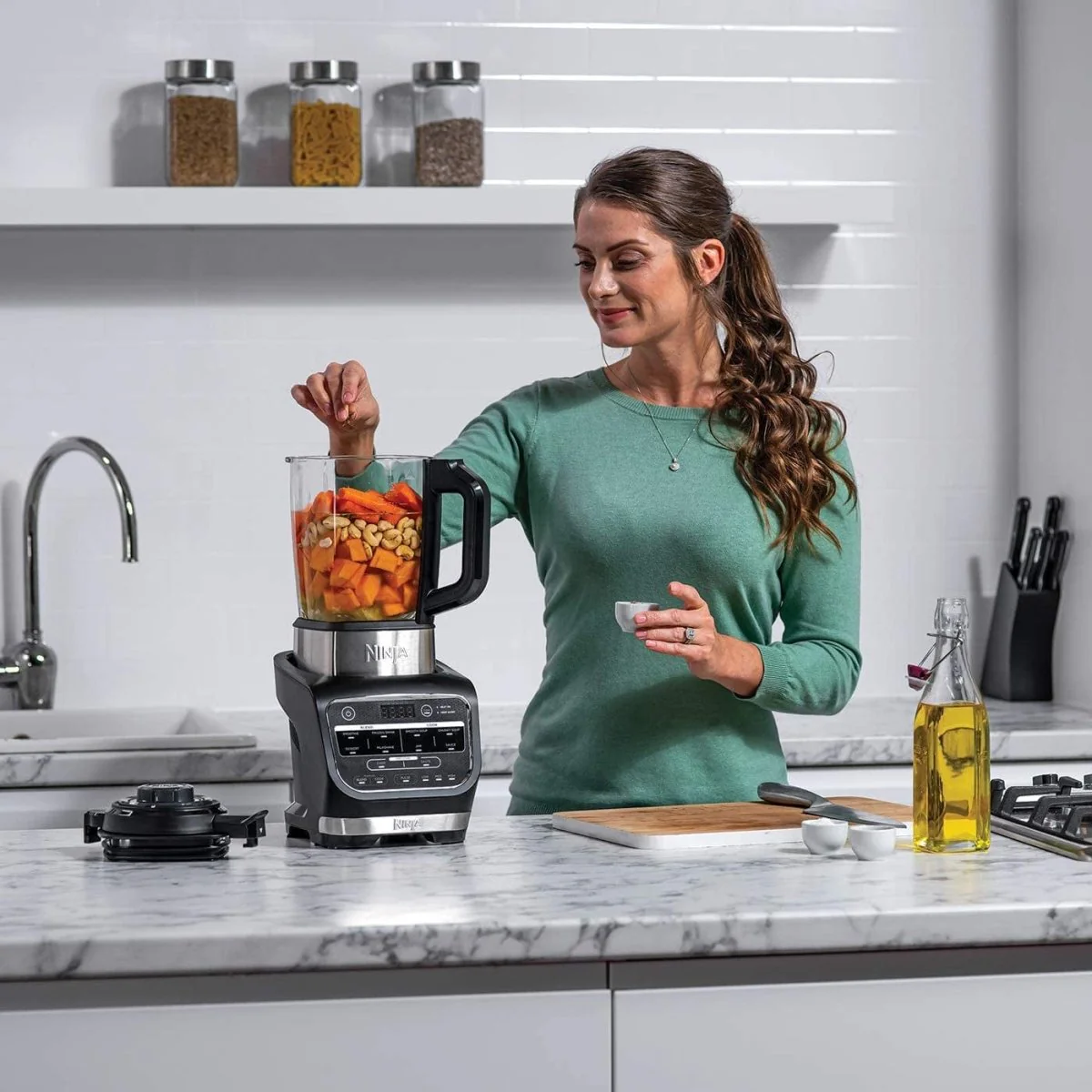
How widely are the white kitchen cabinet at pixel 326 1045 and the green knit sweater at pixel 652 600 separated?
0.63 m

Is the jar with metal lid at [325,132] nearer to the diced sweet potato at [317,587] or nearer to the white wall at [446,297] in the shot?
the white wall at [446,297]

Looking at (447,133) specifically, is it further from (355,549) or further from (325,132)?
(355,549)

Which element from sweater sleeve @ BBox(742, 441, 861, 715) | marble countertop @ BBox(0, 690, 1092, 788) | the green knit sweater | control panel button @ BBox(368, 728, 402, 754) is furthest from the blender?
marble countertop @ BBox(0, 690, 1092, 788)

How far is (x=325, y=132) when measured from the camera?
118 inches

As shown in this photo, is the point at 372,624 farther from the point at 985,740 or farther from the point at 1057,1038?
the point at 1057,1038

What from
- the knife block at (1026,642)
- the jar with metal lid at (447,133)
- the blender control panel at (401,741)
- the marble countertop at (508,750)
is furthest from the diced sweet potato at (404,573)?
the knife block at (1026,642)

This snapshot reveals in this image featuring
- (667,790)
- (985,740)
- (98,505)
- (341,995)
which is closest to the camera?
(341,995)

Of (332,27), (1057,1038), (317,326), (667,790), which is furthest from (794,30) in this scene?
(1057,1038)

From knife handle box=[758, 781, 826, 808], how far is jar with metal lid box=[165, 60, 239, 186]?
5.69 ft

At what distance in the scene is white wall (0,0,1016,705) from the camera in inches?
122

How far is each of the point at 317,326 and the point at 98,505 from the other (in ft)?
1.83

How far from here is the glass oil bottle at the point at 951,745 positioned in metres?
1.55

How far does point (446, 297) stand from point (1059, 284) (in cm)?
122

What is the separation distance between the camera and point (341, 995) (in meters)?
1.29
